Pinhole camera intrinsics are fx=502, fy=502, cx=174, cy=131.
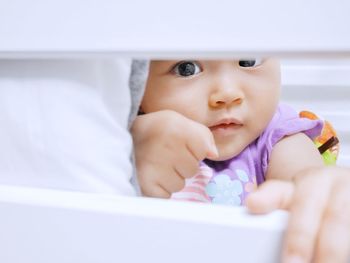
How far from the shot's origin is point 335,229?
27cm

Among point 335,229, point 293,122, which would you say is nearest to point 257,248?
point 335,229

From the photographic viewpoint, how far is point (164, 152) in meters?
0.53

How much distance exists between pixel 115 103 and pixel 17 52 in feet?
0.27

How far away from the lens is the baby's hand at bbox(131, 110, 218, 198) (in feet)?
1.68

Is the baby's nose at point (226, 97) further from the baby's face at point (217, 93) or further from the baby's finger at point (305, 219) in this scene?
the baby's finger at point (305, 219)

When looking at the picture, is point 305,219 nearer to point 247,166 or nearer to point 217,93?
point 217,93

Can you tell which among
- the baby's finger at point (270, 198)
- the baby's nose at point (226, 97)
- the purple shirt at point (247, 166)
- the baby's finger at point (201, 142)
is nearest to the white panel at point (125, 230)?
the baby's finger at point (270, 198)

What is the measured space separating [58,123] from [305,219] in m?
0.17

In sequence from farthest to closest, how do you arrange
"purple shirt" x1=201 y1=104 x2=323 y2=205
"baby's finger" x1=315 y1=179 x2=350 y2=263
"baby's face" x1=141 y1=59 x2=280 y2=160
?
"purple shirt" x1=201 y1=104 x2=323 y2=205 < "baby's face" x1=141 y1=59 x2=280 y2=160 < "baby's finger" x1=315 y1=179 x2=350 y2=263

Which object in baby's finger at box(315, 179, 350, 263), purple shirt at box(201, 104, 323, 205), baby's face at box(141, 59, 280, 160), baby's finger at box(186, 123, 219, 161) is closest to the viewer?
baby's finger at box(315, 179, 350, 263)

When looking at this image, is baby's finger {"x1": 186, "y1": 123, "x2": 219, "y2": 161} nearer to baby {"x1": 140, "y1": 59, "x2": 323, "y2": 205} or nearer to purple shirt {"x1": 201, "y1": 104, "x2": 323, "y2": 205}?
baby {"x1": 140, "y1": 59, "x2": 323, "y2": 205}

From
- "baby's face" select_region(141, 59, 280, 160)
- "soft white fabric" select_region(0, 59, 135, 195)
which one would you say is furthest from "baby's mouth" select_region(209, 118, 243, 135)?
"soft white fabric" select_region(0, 59, 135, 195)
